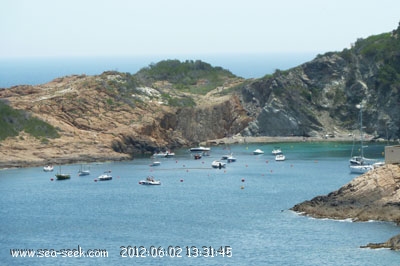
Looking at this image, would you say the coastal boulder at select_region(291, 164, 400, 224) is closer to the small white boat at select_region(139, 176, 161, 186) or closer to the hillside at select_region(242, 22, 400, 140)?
the small white boat at select_region(139, 176, 161, 186)

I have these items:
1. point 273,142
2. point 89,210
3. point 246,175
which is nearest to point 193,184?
point 246,175

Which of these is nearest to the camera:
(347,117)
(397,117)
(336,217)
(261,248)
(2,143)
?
(261,248)

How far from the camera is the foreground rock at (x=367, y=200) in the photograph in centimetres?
9512

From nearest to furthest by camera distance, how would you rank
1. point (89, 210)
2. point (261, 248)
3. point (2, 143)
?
point (261, 248)
point (89, 210)
point (2, 143)

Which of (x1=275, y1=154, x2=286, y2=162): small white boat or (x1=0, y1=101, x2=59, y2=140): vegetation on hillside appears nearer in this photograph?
(x1=275, y1=154, x2=286, y2=162): small white boat

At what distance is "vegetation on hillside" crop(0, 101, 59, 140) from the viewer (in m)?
159

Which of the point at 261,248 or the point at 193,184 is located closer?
the point at 261,248

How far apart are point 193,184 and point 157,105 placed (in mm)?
52344

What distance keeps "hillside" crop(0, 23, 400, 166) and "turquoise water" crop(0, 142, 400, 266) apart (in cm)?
1052

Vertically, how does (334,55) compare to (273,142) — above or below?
above

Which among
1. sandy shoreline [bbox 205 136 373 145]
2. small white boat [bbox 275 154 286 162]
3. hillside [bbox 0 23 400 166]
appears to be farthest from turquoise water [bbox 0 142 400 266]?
sandy shoreline [bbox 205 136 373 145]

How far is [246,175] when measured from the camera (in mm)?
138000

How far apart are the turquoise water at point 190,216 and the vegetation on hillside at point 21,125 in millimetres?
10856

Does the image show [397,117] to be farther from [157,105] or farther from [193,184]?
[193,184]
